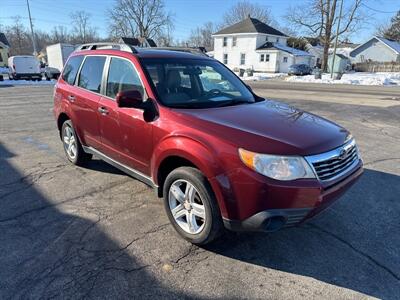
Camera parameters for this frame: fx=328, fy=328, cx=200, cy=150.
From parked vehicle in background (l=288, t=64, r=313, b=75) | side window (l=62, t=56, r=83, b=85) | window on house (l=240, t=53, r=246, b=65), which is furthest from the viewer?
window on house (l=240, t=53, r=246, b=65)

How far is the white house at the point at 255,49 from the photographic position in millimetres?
50656

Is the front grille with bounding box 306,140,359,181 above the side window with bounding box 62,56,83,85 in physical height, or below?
below

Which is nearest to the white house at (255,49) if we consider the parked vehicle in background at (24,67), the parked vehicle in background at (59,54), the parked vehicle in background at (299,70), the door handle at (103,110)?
the parked vehicle in background at (299,70)

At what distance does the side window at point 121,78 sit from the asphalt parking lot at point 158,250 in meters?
1.42

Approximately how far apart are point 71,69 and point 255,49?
5008 centimetres

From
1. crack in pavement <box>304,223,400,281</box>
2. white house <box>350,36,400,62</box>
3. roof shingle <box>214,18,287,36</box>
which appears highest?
roof shingle <box>214,18,287,36</box>

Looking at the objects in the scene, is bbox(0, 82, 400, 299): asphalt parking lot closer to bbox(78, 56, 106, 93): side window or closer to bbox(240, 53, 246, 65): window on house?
bbox(78, 56, 106, 93): side window

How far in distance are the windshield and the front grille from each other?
4.42 ft

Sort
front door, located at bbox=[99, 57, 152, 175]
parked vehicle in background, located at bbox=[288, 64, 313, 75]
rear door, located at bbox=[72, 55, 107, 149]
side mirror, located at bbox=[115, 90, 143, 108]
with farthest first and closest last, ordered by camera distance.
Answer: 1. parked vehicle in background, located at bbox=[288, 64, 313, 75]
2. rear door, located at bbox=[72, 55, 107, 149]
3. front door, located at bbox=[99, 57, 152, 175]
4. side mirror, located at bbox=[115, 90, 143, 108]

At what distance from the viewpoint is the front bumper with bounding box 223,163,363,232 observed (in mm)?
2715

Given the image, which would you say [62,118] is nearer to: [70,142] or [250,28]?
[70,142]

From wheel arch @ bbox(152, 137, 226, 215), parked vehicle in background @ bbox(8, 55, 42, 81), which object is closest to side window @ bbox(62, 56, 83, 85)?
wheel arch @ bbox(152, 137, 226, 215)

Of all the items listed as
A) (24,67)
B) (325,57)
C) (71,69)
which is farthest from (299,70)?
(71,69)

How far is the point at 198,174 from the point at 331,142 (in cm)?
A: 128
